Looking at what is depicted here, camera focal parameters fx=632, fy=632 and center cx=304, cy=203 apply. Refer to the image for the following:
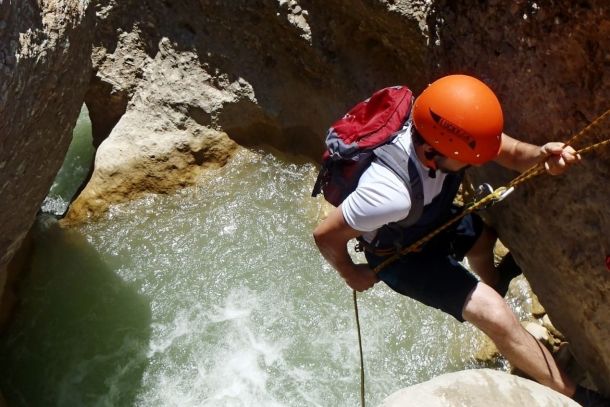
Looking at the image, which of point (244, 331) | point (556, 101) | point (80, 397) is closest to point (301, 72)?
point (244, 331)

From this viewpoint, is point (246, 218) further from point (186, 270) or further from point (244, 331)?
point (244, 331)

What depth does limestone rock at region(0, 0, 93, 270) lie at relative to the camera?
9.61 ft

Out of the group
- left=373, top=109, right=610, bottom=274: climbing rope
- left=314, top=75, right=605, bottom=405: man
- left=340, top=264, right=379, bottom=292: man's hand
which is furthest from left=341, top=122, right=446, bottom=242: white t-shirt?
left=340, top=264, right=379, bottom=292: man's hand

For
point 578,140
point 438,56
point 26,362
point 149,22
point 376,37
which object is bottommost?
point 26,362

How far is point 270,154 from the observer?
5.37 meters

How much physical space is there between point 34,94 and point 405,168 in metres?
1.89

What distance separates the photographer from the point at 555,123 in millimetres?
2844

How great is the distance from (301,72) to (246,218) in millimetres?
1228

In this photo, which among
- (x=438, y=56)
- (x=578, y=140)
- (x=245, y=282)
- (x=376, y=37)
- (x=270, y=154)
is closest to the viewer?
(x=578, y=140)

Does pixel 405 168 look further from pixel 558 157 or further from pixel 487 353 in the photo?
pixel 487 353

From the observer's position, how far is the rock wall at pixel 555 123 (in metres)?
2.68

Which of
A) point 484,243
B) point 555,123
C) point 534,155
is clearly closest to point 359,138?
point 534,155

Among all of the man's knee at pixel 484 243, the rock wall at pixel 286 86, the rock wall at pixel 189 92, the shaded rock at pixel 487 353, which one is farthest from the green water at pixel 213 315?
the man's knee at pixel 484 243

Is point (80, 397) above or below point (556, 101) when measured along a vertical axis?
below
